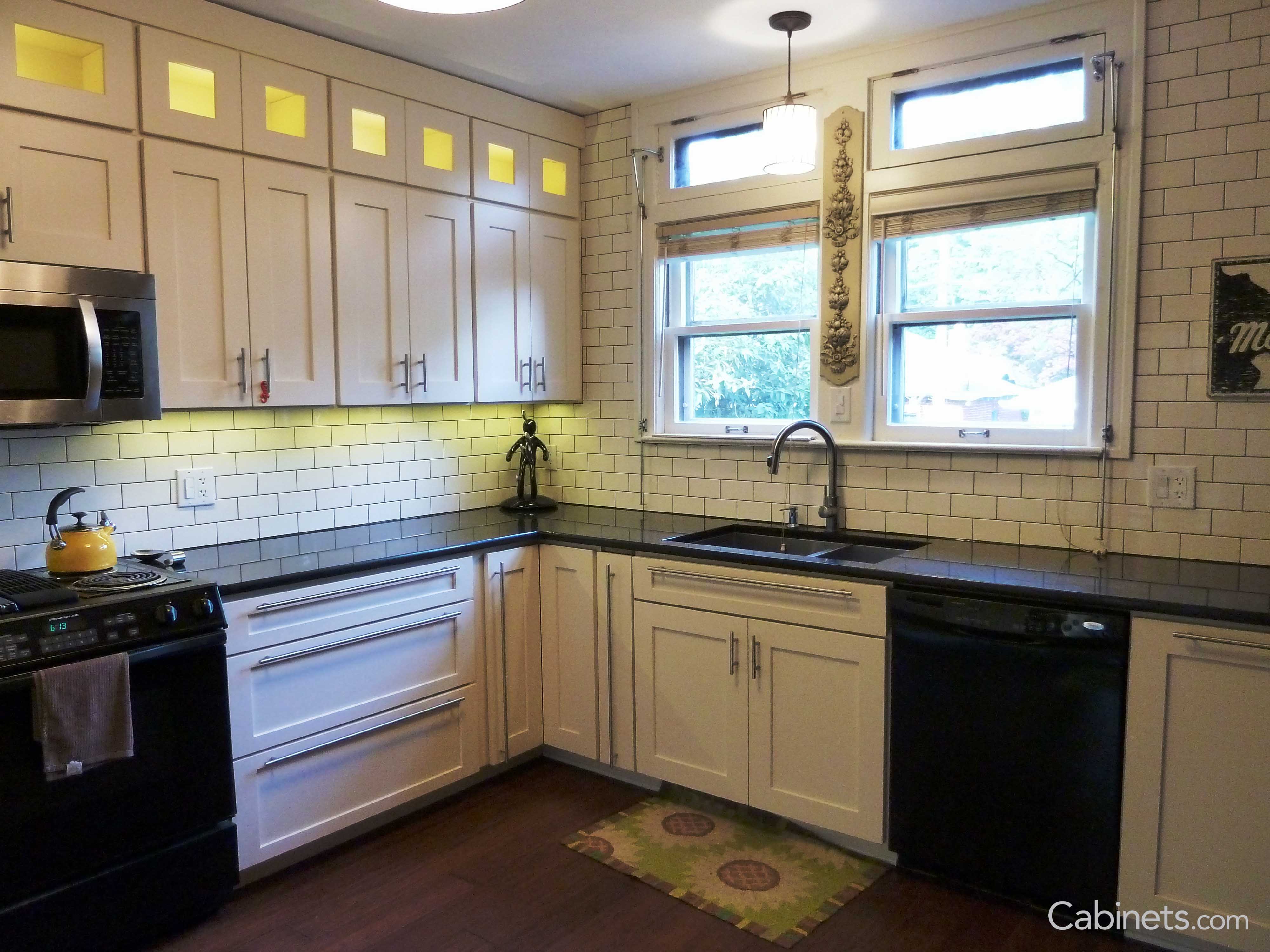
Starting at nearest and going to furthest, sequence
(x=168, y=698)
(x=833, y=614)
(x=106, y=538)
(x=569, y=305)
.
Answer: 1. (x=168, y=698)
2. (x=106, y=538)
3. (x=833, y=614)
4. (x=569, y=305)

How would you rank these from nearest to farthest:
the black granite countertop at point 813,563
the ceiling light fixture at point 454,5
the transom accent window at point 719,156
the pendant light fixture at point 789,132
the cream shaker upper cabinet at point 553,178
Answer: the ceiling light fixture at point 454,5 < the black granite countertop at point 813,563 < the pendant light fixture at point 789,132 < the transom accent window at point 719,156 < the cream shaker upper cabinet at point 553,178

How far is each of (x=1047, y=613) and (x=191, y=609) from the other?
213cm

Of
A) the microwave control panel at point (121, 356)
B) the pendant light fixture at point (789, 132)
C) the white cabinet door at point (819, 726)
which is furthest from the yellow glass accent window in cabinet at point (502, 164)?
the white cabinet door at point (819, 726)

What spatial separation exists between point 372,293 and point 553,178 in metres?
1.08

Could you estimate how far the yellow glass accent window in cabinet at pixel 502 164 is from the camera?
3609 mm

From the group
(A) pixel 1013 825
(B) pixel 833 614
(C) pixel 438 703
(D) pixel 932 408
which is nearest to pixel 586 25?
(D) pixel 932 408

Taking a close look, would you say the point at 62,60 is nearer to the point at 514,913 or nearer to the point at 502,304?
the point at 502,304

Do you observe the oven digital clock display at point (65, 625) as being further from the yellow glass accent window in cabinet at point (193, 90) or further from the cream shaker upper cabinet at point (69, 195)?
the yellow glass accent window in cabinet at point (193, 90)

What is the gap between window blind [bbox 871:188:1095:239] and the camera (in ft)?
9.27

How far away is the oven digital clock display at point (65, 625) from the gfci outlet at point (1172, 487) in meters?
2.85

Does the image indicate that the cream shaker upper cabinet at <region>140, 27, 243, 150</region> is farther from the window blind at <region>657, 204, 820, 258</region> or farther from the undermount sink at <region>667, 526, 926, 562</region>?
the undermount sink at <region>667, 526, 926, 562</region>

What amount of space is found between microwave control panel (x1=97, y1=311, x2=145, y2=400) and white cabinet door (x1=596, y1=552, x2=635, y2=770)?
1506 mm

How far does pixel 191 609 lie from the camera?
235 centimetres

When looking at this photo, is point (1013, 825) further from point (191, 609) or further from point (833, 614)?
point (191, 609)
